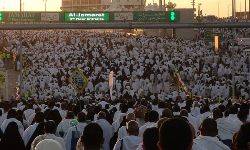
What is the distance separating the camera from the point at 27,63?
4262 cm

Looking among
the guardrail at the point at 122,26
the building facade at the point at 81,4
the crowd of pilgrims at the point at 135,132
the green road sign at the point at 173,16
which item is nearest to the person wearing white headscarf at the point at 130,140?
the crowd of pilgrims at the point at 135,132

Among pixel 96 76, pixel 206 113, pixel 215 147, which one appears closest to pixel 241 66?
pixel 96 76

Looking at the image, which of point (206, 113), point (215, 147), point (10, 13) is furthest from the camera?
point (10, 13)

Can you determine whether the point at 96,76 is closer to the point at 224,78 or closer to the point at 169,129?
the point at 224,78

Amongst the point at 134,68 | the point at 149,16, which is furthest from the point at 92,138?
the point at 134,68

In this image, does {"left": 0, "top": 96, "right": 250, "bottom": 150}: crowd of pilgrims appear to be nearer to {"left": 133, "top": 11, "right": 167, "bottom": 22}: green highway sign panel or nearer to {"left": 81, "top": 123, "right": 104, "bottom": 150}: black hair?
{"left": 81, "top": 123, "right": 104, "bottom": 150}: black hair

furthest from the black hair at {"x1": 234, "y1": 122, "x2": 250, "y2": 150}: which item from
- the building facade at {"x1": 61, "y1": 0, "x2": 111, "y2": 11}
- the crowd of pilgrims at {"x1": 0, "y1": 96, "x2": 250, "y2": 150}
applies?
the building facade at {"x1": 61, "y1": 0, "x2": 111, "y2": 11}

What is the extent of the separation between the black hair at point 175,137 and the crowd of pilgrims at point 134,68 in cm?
2403

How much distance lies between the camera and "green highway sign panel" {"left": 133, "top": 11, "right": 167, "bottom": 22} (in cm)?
3612

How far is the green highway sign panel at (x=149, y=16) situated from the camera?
119ft

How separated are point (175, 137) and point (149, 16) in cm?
3203

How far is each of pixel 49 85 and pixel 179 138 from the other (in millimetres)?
32311

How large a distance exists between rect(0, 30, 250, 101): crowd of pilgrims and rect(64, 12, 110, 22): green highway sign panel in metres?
3.27

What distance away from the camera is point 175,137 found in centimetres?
484
